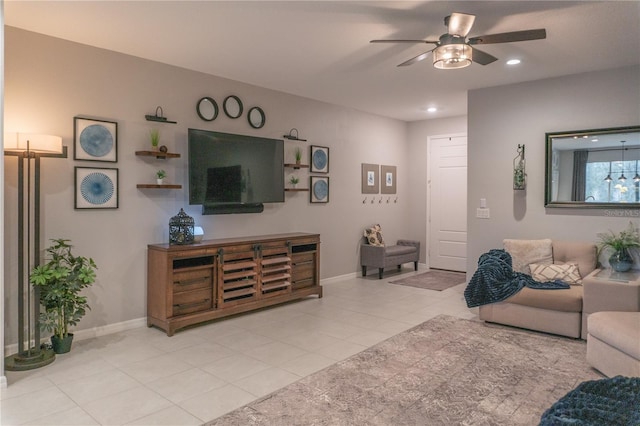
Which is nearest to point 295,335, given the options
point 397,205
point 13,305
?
point 13,305

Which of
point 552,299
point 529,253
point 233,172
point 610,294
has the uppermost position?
point 233,172

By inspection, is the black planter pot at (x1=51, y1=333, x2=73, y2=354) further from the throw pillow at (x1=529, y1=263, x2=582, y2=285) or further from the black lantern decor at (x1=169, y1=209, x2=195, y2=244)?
the throw pillow at (x1=529, y1=263, x2=582, y2=285)

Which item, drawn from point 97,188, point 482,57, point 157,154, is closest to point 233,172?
point 157,154

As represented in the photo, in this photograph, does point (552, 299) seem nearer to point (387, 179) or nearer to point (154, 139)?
point (387, 179)

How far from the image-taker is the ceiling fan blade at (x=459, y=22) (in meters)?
2.87

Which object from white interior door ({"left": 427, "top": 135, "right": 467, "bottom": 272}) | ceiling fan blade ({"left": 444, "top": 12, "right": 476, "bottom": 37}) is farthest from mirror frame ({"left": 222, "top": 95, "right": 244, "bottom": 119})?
white interior door ({"left": 427, "top": 135, "right": 467, "bottom": 272})

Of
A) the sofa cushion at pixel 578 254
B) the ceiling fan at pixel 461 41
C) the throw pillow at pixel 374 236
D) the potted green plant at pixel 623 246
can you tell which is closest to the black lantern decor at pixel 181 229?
the ceiling fan at pixel 461 41

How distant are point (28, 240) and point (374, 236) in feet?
15.7

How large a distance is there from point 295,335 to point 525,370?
1.95 meters

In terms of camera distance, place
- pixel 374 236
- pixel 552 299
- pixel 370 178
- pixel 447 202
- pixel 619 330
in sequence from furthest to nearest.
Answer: pixel 447 202
pixel 370 178
pixel 374 236
pixel 552 299
pixel 619 330

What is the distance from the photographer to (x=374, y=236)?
274 inches

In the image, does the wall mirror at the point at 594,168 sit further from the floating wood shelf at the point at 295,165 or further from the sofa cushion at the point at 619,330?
the floating wood shelf at the point at 295,165

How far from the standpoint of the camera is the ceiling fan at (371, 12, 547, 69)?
9.62ft

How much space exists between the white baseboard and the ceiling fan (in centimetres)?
341
